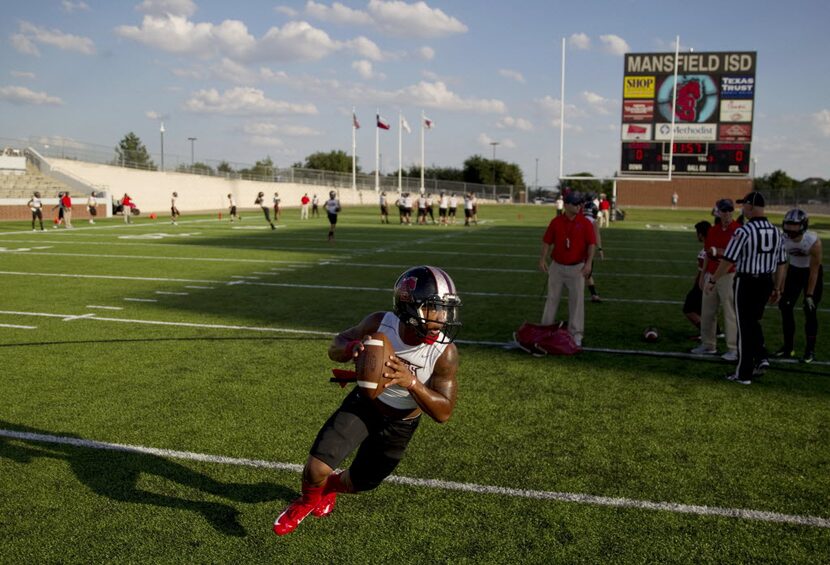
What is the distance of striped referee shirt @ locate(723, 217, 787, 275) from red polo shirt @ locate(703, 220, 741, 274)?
3.16 ft

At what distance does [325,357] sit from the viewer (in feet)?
25.2

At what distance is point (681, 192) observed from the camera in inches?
2719

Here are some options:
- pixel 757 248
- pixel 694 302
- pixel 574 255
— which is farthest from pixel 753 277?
pixel 694 302

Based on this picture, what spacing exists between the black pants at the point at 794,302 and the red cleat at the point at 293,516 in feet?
21.3

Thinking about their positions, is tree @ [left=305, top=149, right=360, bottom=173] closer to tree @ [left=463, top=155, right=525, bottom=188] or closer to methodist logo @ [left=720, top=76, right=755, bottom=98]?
tree @ [left=463, top=155, right=525, bottom=188]

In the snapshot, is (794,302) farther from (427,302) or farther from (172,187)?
(172,187)

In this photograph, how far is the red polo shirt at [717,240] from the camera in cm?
790

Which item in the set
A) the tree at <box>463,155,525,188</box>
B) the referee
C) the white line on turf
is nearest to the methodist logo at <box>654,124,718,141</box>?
the white line on turf

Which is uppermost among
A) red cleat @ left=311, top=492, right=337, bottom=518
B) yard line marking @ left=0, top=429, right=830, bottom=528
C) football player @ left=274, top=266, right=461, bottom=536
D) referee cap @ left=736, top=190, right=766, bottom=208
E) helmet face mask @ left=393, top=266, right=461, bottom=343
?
referee cap @ left=736, top=190, right=766, bottom=208

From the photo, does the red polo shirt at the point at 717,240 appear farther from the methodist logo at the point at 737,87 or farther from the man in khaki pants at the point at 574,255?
the methodist logo at the point at 737,87

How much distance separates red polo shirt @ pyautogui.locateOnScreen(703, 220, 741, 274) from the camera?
790 cm

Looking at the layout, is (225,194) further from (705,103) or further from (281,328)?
(281,328)

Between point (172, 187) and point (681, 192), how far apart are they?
158ft

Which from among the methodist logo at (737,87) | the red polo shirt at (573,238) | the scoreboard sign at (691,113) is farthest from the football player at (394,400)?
the methodist logo at (737,87)
